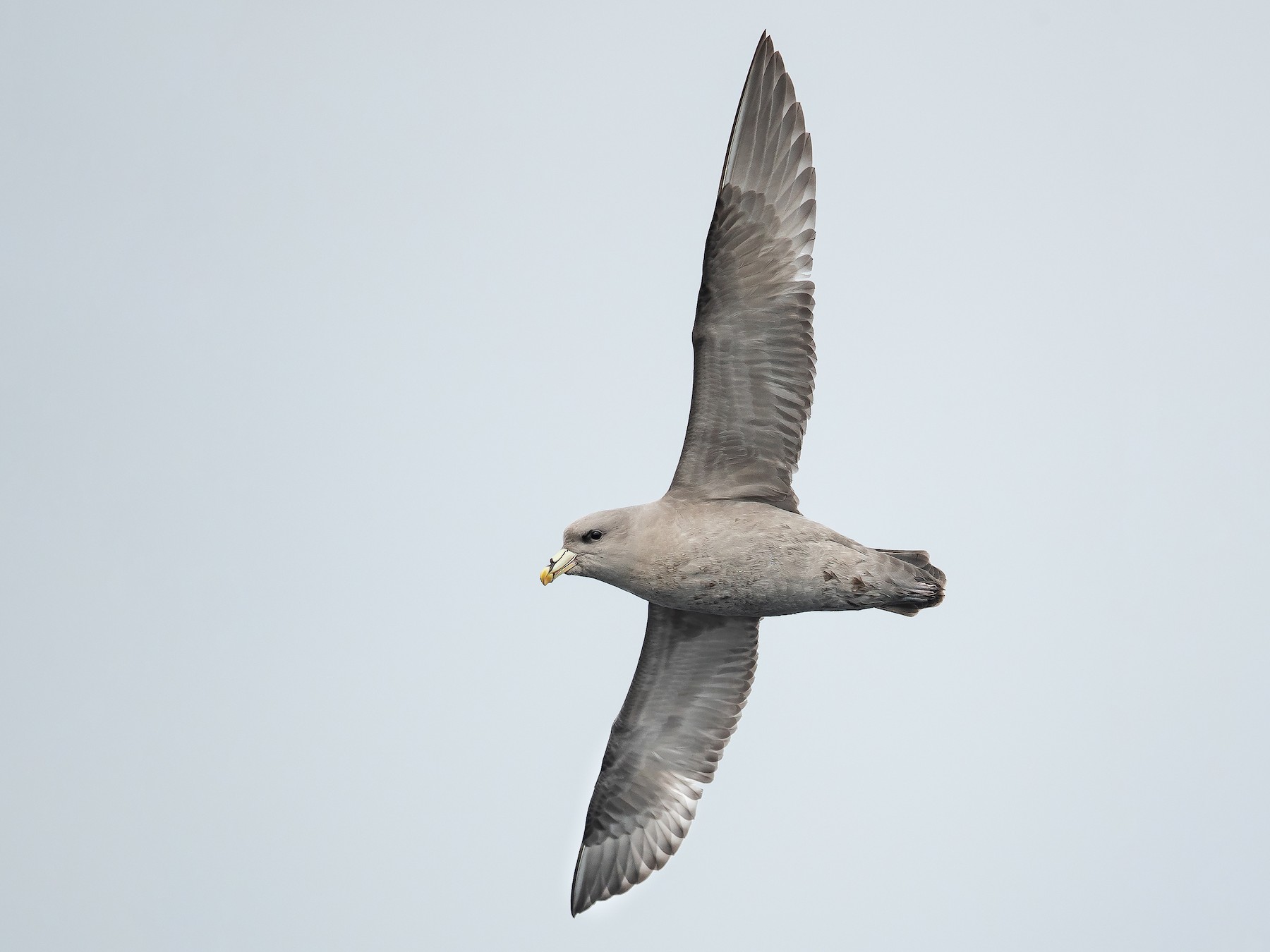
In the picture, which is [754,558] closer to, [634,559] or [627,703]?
[634,559]

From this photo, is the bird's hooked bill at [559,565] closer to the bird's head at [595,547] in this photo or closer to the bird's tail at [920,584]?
the bird's head at [595,547]

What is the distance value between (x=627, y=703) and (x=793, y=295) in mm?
4365

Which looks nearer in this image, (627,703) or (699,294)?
(699,294)

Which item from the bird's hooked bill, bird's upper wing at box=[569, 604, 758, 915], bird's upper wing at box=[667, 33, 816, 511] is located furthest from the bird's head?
bird's upper wing at box=[569, 604, 758, 915]

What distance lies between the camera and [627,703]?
47.2 feet

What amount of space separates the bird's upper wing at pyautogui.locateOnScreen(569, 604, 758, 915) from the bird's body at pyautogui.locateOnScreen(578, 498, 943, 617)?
1.52m

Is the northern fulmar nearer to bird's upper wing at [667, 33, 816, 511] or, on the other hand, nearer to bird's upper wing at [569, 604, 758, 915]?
bird's upper wing at [667, 33, 816, 511]

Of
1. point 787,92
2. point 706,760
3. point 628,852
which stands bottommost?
point 628,852

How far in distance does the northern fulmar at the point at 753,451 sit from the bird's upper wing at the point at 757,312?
1cm

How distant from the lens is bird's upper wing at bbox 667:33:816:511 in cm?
1224

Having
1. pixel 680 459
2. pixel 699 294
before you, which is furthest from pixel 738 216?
pixel 680 459

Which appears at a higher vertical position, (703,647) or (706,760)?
(703,647)

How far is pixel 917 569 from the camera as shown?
12312 millimetres

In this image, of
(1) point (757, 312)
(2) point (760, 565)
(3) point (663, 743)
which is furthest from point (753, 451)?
(3) point (663, 743)
